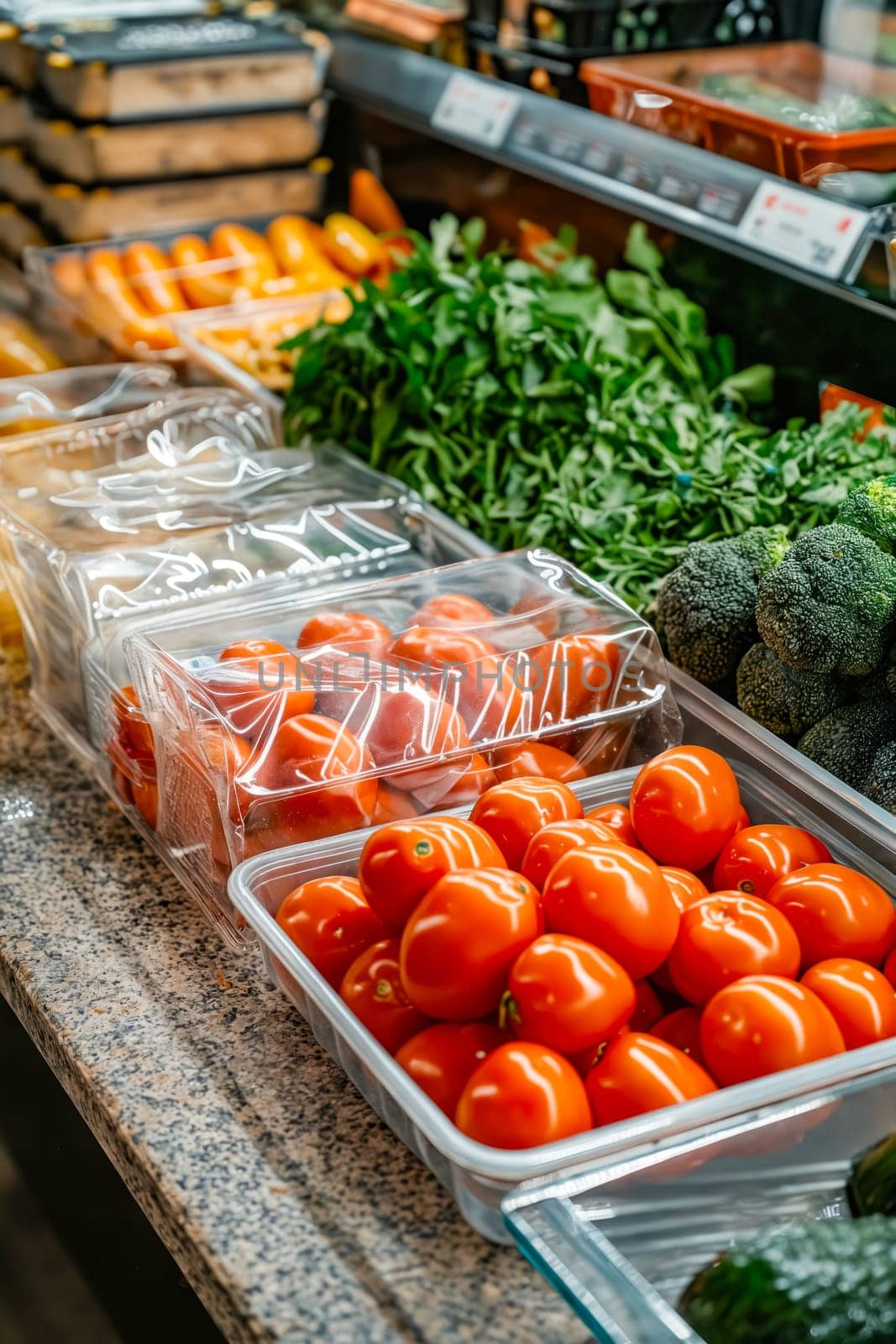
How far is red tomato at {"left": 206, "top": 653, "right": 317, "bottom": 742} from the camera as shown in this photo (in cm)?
142

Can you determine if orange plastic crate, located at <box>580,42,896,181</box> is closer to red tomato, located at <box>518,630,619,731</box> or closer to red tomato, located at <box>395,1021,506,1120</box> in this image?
red tomato, located at <box>518,630,619,731</box>

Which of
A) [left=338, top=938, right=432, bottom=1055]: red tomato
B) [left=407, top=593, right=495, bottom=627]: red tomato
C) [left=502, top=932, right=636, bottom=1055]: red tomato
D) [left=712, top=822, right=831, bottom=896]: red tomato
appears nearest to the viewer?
[left=502, top=932, right=636, bottom=1055]: red tomato

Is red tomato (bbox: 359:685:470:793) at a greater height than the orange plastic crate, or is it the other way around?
the orange plastic crate

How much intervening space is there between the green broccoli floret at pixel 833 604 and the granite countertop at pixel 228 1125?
0.64 metres

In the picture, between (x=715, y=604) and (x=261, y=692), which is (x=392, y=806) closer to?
(x=261, y=692)

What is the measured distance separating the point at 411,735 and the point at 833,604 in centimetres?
46

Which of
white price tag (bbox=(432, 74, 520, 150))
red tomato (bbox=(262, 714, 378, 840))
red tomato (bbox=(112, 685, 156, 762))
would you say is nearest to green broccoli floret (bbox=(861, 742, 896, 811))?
red tomato (bbox=(262, 714, 378, 840))

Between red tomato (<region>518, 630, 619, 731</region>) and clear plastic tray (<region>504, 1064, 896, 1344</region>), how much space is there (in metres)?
0.58

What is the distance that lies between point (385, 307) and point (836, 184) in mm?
685

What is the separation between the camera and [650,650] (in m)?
1.60

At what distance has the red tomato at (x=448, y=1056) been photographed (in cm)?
109

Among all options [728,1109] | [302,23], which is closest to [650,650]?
[728,1109]

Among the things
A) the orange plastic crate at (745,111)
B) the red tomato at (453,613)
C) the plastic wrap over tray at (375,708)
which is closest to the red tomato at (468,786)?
the plastic wrap over tray at (375,708)

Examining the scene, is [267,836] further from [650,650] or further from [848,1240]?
[848,1240]
